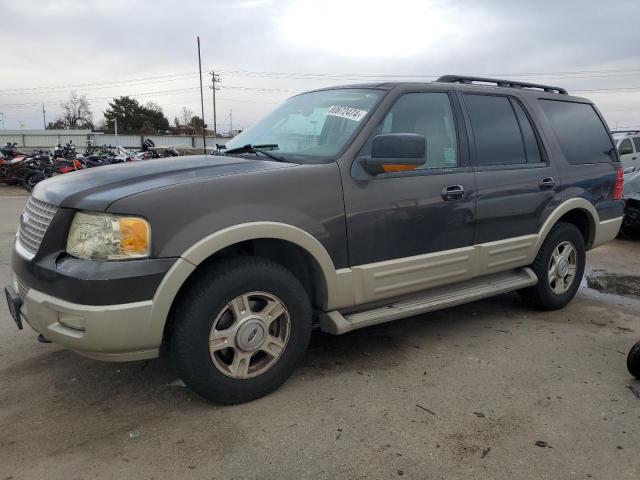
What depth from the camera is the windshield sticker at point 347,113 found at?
11.8 feet

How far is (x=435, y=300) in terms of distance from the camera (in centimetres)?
383

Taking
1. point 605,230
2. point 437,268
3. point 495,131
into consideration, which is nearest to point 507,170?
point 495,131

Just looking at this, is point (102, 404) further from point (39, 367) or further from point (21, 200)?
point (21, 200)

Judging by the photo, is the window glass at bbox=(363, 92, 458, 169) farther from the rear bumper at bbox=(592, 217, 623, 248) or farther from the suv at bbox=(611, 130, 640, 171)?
the suv at bbox=(611, 130, 640, 171)

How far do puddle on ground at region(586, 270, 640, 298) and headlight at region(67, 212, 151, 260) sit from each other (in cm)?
507

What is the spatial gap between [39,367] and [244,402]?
4.97 feet

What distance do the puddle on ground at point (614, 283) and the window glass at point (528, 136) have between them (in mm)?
2192

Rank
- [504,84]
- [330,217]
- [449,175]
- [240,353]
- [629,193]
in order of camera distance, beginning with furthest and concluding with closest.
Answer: [629,193] < [504,84] < [449,175] < [330,217] < [240,353]

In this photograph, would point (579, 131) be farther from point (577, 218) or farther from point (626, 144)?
point (626, 144)

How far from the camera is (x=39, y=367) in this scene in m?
3.58

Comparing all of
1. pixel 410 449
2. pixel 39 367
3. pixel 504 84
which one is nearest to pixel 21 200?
pixel 39 367

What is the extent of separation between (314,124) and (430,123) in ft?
2.76

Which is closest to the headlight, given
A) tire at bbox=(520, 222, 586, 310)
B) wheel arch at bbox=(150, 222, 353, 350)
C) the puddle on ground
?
wheel arch at bbox=(150, 222, 353, 350)

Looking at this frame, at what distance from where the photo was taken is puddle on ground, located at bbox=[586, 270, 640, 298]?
19.1ft
